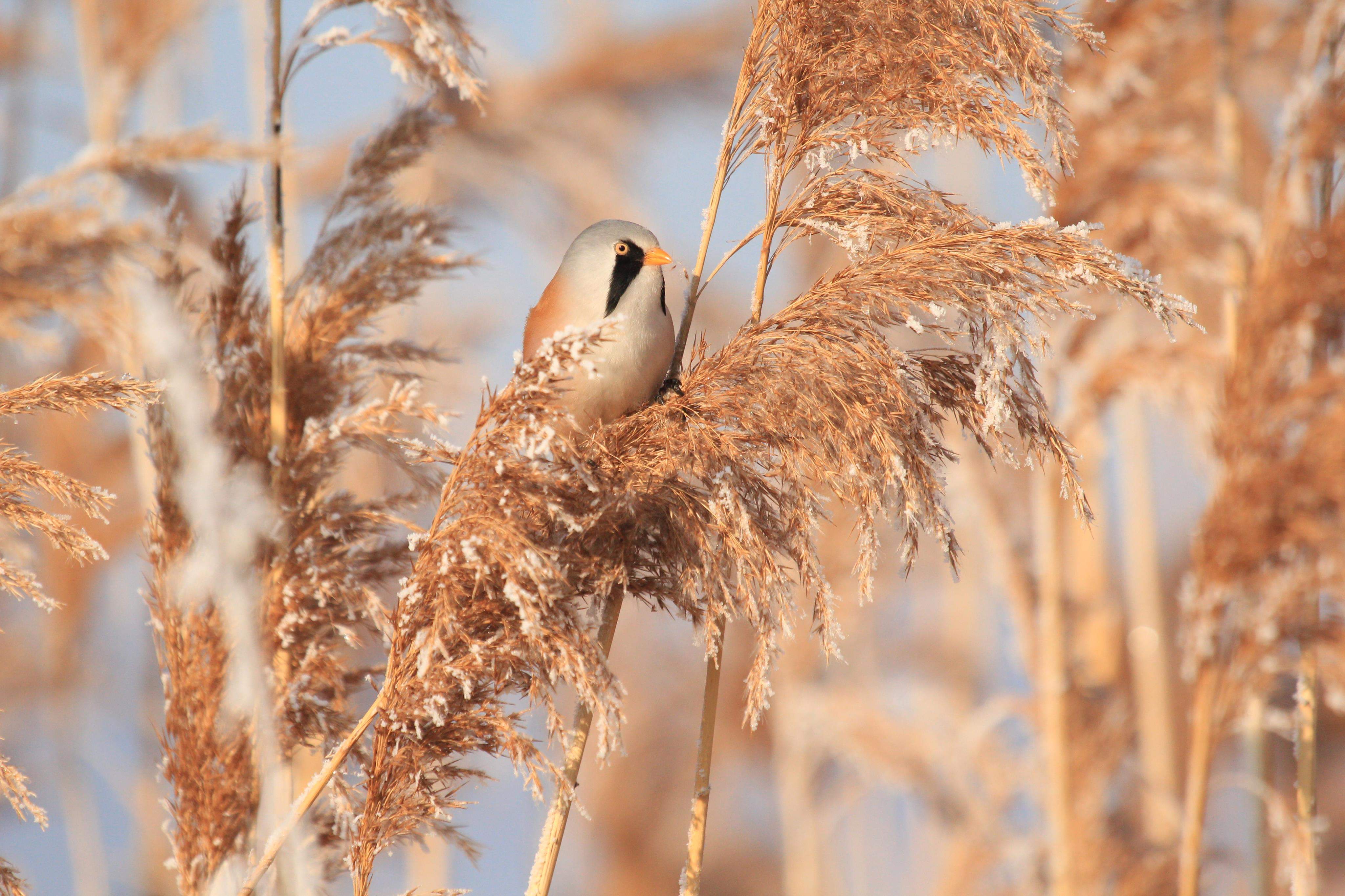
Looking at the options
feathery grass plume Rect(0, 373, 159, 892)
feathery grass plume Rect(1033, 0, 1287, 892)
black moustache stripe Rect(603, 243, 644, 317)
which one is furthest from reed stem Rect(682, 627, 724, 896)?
feathery grass plume Rect(1033, 0, 1287, 892)

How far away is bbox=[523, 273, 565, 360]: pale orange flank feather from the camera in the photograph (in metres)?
1.83

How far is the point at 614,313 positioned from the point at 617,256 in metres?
0.15

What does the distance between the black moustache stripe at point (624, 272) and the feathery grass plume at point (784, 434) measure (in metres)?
0.32

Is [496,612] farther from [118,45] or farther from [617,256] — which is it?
[118,45]

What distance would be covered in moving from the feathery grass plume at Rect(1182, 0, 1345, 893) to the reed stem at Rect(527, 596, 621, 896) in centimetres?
133

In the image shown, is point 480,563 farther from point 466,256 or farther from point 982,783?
point 982,783

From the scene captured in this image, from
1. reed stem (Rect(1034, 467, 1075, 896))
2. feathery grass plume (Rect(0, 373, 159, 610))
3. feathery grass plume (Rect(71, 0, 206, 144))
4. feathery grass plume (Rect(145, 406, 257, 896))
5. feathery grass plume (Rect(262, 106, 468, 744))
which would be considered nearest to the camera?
feathery grass plume (Rect(0, 373, 159, 610))

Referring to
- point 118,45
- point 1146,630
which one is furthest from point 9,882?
point 1146,630

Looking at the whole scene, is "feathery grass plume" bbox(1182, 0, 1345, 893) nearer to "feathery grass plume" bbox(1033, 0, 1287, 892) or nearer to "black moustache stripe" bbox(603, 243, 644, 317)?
"feathery grass plume" bbox(1033, 0, 1287, 892)

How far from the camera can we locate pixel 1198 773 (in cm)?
218

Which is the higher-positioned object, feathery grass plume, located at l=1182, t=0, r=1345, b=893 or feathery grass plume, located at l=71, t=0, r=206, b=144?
feathery grass plume, located at l=71, t=0, r=206, b=144

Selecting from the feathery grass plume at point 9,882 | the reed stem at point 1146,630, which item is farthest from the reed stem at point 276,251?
the reed stem at point 1146,630

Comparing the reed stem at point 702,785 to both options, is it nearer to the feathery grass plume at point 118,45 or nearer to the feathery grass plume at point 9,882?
the feathery grass plume at point 9,882

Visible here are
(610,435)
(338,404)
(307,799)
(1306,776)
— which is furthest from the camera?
(1306,776)
